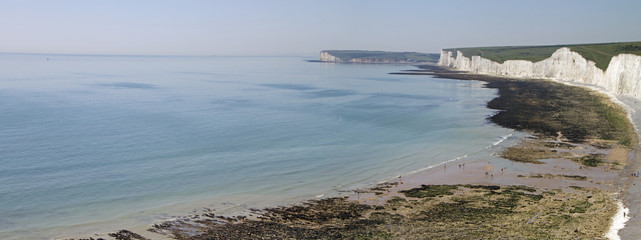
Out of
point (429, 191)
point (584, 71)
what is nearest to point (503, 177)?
point (429, 191)

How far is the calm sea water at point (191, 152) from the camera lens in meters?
25.1

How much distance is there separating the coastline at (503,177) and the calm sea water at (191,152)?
184cm

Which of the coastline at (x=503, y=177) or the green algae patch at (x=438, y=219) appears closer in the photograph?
the green algae patch at (x=438, y=219)

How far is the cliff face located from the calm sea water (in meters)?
21.1

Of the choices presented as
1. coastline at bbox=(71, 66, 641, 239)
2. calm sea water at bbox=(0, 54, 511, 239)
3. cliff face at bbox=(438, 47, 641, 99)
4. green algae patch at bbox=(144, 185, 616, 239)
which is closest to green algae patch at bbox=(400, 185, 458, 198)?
green algae patch at bbox=(144, 185, 616, 239)

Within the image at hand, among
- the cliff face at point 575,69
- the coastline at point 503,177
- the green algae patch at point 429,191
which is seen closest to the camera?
the green algae patch at point 429,191

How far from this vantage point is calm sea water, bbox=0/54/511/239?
25125mm

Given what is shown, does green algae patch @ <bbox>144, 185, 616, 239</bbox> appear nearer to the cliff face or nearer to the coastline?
the coastline

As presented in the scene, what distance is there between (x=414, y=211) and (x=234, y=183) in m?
11.5

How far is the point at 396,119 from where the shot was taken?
188ft

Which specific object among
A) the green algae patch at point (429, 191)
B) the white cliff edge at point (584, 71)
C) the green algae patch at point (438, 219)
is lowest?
the green algae patch at point (429, 191)

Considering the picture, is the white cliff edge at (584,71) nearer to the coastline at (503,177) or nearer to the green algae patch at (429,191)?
the coastline at (503,177)

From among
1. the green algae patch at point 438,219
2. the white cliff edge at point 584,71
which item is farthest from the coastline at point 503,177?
the white cliff edge at point 584,71

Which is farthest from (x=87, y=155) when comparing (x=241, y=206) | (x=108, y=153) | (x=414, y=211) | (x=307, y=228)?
(x=414, y=211)
